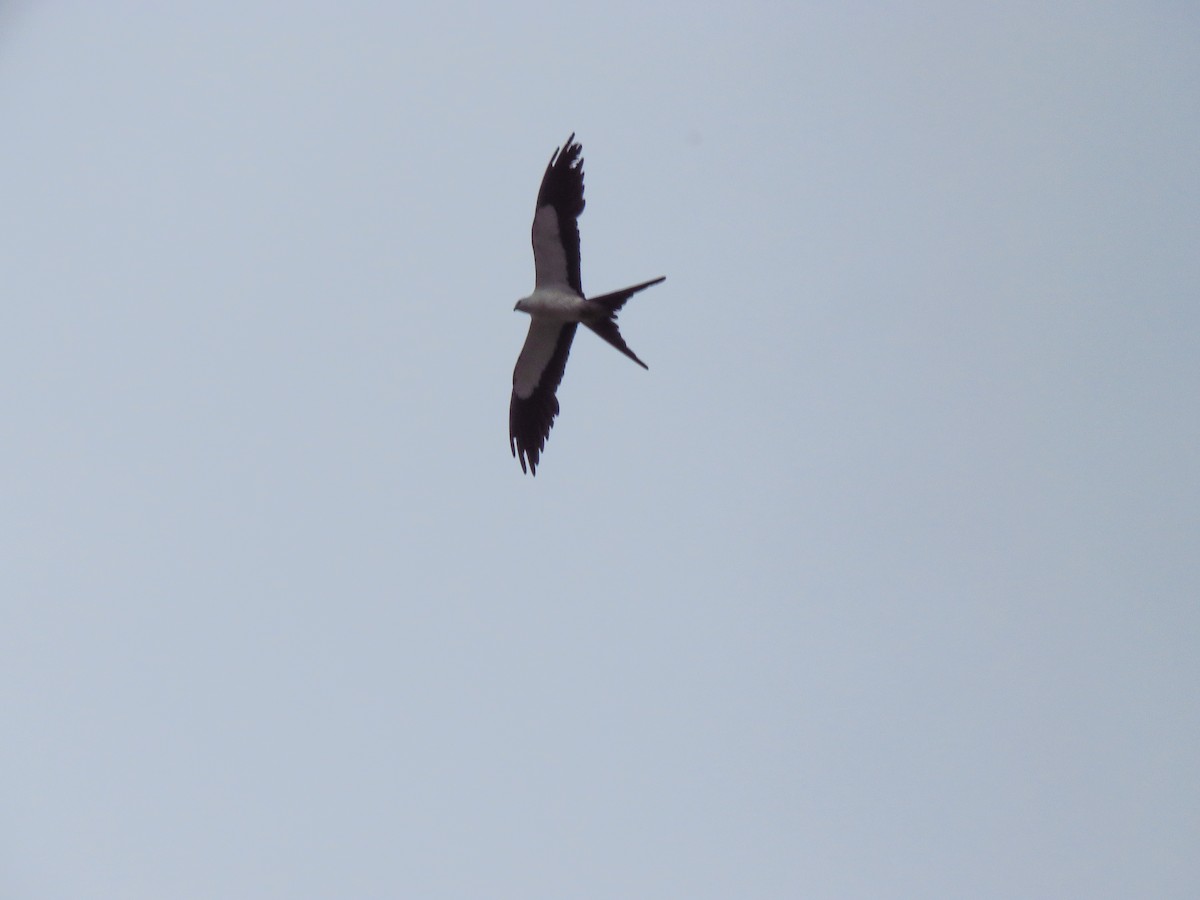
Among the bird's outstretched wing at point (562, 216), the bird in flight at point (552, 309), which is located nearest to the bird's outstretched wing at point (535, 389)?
the bird in flight at point (552, 309)

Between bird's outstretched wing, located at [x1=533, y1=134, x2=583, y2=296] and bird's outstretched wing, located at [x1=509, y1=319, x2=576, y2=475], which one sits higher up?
bird's outstretched wing, located at [x1=533, y1=134, x2=583, y2=296]

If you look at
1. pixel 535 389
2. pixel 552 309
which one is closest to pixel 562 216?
pixel 552 309

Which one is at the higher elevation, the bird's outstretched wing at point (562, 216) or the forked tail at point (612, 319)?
the bird's outstretched wing at point (562, 216)

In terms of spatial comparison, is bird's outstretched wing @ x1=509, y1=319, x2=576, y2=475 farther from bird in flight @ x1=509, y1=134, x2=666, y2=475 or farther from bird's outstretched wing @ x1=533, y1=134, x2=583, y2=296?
bird's outstretched wing @ x1=533, y1=134, x2=583, y2=296

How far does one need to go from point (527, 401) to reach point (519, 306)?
1240 mm

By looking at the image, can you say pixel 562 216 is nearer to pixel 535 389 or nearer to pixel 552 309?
pixel 552 309

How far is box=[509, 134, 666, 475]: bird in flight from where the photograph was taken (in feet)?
36.9

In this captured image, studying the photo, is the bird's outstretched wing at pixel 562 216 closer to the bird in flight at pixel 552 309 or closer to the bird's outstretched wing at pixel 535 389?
the bird in flight at pixel 552 309

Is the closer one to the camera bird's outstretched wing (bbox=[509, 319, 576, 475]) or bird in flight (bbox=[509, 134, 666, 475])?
bird in flight (bbox=[509, 134, 666, 475])

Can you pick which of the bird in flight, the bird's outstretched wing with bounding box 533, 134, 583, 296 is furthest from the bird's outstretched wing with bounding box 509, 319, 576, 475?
the bird's outstretched wing with bounding box 533, 134, 583, 296

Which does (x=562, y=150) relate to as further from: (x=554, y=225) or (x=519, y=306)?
(x=519, y=306)

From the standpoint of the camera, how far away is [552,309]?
11.7m

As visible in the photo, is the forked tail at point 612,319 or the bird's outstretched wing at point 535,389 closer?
the forked tail at point 612,319

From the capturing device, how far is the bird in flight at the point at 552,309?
11.2 m
